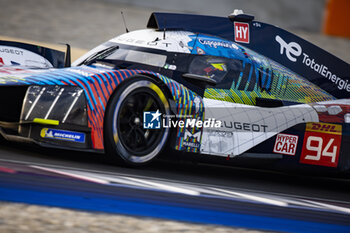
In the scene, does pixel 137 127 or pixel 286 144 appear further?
pixel 286 144

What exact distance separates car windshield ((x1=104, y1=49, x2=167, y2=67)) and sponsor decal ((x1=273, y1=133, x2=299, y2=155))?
1357 mm

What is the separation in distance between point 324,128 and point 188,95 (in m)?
1.51

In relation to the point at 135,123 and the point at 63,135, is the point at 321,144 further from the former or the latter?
the point at 63,135

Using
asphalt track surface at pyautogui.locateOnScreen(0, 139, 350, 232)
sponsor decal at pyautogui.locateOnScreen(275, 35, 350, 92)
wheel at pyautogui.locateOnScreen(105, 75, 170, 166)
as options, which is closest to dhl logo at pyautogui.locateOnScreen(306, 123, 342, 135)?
asphalt track surface at pyautogui.locateOnScreen(0, 139, 350, 232)

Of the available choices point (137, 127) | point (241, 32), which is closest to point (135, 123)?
point (137, 127)

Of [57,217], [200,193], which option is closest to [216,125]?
[200,193]

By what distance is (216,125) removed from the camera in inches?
209

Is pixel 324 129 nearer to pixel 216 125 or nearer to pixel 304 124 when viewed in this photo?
pixel 304 124

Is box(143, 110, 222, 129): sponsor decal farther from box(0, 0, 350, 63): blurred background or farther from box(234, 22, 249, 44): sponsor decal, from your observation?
box(0, 0, 350, 63): blurred background

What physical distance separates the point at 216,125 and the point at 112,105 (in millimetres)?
1079

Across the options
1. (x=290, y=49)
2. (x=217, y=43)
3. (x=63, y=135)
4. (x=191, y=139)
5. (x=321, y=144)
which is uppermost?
(x=290, y=49)

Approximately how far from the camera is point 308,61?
646 centimetres

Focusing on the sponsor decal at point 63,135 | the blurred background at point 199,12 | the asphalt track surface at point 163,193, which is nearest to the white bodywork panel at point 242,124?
the asphalt track surface at point 163,193

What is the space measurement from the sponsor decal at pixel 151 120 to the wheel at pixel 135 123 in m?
→ 0.01
